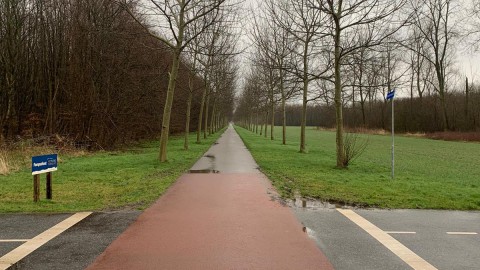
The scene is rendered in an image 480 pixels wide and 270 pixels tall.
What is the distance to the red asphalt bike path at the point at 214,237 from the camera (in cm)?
464

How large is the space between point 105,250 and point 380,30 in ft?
42.3

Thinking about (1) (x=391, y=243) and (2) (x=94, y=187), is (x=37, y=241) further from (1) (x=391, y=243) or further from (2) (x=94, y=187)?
(1) (x=391, y=243)

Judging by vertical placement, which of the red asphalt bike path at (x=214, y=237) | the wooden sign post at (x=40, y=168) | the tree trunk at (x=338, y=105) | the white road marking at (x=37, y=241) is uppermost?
the tree trunk at (x=338, y=105)

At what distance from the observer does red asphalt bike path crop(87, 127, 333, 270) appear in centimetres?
464

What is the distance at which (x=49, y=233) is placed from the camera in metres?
5.83

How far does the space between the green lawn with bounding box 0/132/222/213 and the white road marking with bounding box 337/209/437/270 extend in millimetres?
4056

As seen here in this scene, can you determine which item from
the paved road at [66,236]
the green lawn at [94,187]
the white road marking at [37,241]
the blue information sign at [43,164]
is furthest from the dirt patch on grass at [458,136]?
the white road marking at [37,241]

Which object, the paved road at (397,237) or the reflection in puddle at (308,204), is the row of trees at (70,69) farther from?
the paved road at (397,237)

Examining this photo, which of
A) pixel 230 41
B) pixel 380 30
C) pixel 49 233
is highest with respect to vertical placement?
pixel 230 41

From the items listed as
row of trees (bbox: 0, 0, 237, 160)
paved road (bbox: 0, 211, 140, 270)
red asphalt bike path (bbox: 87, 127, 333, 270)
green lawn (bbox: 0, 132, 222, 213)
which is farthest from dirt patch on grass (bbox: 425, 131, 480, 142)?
paved road (bbox: 0, 211, 140, 270)

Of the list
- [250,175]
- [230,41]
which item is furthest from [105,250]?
[230,41]

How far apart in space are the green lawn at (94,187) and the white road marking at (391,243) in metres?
4.06

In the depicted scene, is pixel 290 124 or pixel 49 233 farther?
pixel 290 124

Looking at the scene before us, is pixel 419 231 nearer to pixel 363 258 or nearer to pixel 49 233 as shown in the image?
pixel 363 258
